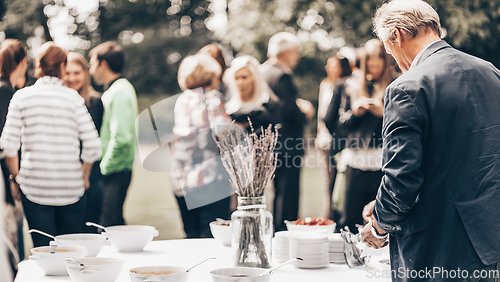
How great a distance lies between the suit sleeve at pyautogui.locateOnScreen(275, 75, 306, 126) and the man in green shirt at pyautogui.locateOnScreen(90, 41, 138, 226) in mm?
1286

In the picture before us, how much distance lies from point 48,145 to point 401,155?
8.04ft

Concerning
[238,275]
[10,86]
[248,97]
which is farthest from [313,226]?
[10,86]

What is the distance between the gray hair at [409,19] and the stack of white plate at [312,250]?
0.80m

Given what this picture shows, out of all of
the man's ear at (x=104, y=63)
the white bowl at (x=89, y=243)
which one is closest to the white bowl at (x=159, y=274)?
the white bowl at (x=89, y=243)

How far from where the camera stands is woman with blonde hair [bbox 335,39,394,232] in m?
4.11

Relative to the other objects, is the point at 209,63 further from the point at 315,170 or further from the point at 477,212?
the point at 315,170

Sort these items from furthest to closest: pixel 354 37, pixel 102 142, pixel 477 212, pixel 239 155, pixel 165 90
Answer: pixel 165 90, pixel 354 37, pixel 102 142, pixel 239 155, pixel 477 212

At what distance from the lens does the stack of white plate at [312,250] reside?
6.92ft

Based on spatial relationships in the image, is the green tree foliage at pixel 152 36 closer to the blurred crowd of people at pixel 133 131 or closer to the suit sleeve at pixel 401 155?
the blurred crowd of people at pixel 133 131

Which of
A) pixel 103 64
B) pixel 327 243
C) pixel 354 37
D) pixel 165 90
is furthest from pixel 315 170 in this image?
pixel 327 243

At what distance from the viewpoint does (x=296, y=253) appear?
213cm

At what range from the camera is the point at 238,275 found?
179 centimetres

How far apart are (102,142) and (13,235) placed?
36.6 inches

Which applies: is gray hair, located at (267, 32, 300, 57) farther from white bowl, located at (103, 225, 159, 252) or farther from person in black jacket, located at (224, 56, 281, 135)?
white bowl, located at (103, 225, 159, 252)
